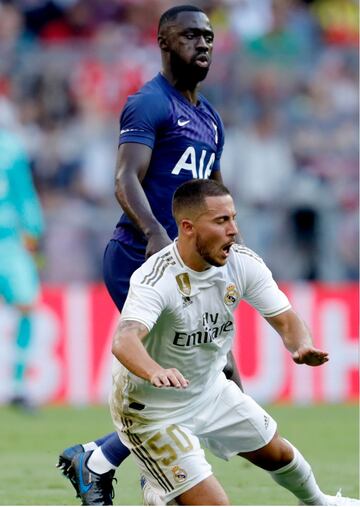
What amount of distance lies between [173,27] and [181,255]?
1549mm

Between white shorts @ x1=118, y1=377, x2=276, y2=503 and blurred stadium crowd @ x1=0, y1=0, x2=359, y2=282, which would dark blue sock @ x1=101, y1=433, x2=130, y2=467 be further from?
blurred stadium crowd @ x1=0, y1=0, x2=359, y2=282

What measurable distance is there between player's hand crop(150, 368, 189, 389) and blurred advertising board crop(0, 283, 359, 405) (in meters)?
8.48

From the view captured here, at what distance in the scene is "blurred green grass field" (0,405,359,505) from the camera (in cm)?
757

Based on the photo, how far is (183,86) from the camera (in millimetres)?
7070

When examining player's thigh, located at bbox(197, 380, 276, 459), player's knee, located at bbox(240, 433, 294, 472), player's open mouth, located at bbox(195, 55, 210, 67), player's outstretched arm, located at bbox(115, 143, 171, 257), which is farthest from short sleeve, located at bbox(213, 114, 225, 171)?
player's knee, located at bbox(240, 433, 294, 472)

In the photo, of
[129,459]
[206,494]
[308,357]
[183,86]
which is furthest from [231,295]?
[129,459]

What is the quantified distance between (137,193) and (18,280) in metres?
6.53

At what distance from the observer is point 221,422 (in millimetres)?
6207

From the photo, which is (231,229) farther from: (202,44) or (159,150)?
(202,44)

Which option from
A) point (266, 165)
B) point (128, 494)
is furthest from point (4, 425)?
point (266, 165)

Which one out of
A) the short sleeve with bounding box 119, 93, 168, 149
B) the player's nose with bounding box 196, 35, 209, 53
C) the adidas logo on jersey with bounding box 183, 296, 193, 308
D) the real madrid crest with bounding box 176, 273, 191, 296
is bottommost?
the adidas logo on jersey with bounding box 183, 296, 193, 308

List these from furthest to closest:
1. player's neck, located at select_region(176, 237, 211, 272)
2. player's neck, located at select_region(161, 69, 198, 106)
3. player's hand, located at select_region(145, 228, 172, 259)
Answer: player's neck, located at select_region(161, 69, 198, 106) < player's hand, located at select_region(145, 228, 172, 259) < player's neck, located at select_region(176, 237, 211, 272)

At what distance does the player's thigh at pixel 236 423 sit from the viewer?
20.3 ft

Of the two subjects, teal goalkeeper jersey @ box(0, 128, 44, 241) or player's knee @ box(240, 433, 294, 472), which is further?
teal goalkeeper jersey @ box(0, 128, 44, 241)
